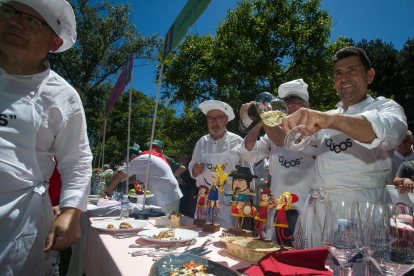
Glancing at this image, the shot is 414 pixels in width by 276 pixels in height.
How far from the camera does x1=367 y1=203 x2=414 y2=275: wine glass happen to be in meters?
0.83

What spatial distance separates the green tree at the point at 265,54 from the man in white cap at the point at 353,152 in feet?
29.8

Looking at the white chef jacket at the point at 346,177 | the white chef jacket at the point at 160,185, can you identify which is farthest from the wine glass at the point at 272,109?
the white chef jacket at the point at 160,185

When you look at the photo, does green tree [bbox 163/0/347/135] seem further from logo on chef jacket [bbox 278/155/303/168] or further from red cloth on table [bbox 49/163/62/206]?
red cloth on table [bbox 49/163/62/206]

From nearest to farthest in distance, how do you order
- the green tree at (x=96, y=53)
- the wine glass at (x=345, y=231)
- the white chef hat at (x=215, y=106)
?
1. the wine glass at (x=345, y=231)
2. the white chef hat at (x=215, y=106)
3. the green tree at (x=96, y=53)

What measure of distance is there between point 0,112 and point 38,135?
0.19m

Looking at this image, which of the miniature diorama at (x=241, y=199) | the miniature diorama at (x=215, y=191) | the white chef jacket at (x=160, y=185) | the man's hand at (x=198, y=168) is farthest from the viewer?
the white chef jacket at (x=160, y=185)

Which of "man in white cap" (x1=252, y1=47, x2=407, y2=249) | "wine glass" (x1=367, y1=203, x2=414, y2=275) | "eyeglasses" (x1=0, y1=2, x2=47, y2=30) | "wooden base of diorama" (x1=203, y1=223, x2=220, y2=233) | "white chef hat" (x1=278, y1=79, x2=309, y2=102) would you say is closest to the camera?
"wine glass" (x1=367, y1=203, x2=414, y2=275)

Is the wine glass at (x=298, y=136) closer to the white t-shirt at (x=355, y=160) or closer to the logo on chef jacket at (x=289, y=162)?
the white t-shirt at (x=355, y=160)

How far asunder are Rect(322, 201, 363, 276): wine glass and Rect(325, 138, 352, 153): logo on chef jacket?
98cm

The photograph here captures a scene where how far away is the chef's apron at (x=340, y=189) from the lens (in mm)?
1749

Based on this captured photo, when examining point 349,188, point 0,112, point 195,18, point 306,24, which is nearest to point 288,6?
point 306,24

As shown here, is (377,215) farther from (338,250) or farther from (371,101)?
(371,101)

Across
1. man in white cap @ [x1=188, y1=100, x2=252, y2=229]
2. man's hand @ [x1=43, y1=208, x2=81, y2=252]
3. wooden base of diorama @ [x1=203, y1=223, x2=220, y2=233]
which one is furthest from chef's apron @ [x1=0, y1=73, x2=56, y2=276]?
man in white cap @ [x1=188, y1=100, x2=252, y2=229]

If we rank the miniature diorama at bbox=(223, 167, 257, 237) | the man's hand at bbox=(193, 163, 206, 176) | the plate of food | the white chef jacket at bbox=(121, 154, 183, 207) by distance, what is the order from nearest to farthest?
the plate of food
the miniature diorama at bbox=(223, 167, 257, 237)
the man's hand at bbox=(193, 163, 206, 176)
the white chef jacket at bbox=(121, 154, 183, 207)
